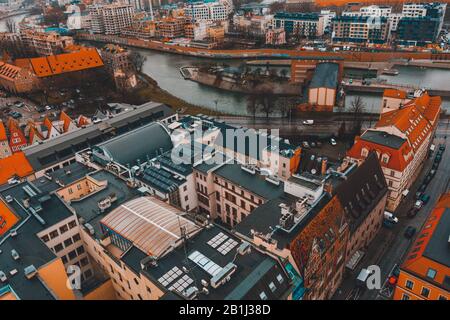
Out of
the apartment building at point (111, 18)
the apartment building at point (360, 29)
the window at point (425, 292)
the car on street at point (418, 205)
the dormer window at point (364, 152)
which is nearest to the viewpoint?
the window at point (425, 292)

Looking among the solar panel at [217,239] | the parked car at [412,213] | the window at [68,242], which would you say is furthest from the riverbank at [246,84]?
the window at [68,242]

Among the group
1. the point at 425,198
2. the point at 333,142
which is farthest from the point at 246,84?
the point at 425,198

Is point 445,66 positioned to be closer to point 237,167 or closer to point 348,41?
point 348,41

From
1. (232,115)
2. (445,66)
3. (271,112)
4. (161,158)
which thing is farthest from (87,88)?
(445,66)

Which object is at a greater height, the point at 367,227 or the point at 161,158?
the point at 161,158

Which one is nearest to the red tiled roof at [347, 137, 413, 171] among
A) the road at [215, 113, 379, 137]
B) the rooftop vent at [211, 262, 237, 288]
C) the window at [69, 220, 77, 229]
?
the road at [215, 113, 379, 137]

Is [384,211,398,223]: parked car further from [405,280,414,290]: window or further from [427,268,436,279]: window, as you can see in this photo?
[427,268,436,279]: window

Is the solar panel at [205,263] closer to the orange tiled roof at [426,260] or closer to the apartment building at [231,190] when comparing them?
the apartment building at [231,190]
